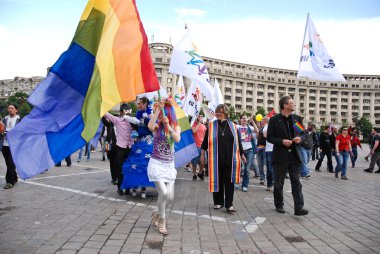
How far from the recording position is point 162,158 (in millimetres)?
5137

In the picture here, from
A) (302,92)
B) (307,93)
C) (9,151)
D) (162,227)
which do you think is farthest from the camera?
(302,92)

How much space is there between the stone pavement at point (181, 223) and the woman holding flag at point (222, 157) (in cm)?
49

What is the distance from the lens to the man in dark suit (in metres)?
6.50

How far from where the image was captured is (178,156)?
25.6ft

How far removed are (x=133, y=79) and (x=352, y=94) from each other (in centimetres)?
14214

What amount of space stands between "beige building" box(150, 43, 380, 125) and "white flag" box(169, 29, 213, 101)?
11109 centimetres

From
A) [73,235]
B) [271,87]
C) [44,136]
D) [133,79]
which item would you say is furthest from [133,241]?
[271,87]

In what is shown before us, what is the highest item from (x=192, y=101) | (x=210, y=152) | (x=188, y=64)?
(x=188, y=64)

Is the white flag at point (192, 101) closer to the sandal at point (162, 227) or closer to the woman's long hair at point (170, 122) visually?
the woman's long hair at point (170, 122)

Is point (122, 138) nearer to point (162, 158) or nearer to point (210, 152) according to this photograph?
point (210, 152)

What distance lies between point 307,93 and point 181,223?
132016 millimetres

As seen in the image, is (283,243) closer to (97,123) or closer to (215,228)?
(215,228)

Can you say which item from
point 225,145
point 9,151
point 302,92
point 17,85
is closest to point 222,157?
point 225,145

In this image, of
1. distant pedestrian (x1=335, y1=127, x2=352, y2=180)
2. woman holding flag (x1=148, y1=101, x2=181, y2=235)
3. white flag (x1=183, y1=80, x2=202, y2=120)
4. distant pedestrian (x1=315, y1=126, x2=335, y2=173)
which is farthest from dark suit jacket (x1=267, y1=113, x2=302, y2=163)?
distant pedestrian (x1=315, y1=126, x2=335, y2=173)
